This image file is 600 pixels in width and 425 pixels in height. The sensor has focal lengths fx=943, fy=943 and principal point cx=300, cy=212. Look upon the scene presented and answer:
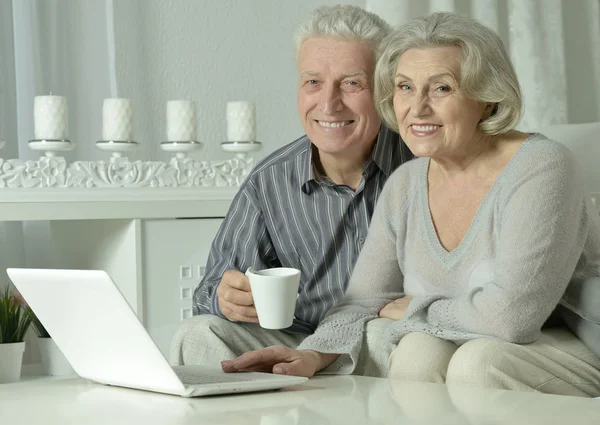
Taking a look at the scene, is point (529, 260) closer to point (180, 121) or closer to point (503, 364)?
point (503, 364)

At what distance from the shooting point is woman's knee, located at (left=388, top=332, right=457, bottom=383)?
1.56 m

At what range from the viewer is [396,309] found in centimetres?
179

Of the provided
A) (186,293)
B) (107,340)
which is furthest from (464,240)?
(186,293)

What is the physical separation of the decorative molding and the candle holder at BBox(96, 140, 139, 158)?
4cm

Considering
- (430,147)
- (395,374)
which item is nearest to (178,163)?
(430,147)

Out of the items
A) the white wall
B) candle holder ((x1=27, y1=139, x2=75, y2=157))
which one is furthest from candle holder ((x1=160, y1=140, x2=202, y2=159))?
the white wall

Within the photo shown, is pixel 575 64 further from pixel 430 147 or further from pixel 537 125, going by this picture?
pixel 430 147

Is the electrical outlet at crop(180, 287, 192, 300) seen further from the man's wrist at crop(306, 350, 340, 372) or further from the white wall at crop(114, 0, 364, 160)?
the man's wrist at crop(306, 350, 340, 372)

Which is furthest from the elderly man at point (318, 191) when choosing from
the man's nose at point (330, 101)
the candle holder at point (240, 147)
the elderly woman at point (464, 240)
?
the candle holder at point (240, 147)

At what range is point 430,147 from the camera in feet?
5.79

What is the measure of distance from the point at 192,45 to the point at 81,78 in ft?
1.43

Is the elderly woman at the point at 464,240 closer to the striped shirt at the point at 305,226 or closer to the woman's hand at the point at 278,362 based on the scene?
the woman's hand at the point at 278,362

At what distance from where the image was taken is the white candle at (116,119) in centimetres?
256

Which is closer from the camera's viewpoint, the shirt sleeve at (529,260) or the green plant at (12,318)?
the shirt sleeve at (529,260)
